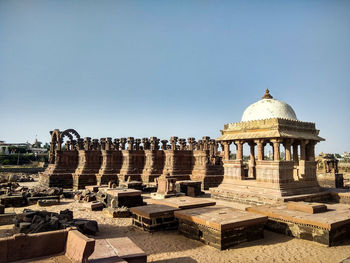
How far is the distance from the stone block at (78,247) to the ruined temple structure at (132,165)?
650 inches

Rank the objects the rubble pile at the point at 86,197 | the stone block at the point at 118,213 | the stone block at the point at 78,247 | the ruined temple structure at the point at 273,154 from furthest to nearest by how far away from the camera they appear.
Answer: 1. the rubble pile at the point at 86,197
2. the ruined temple structure at the point at 273,154
3. the stone block at the point at 118,213
4. the stone block at the point at 78,247

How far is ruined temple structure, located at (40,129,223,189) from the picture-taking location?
2083 centimetres

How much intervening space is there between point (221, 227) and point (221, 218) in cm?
62

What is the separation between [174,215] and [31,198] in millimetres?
9234

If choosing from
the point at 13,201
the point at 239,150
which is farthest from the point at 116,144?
the point at 239,150

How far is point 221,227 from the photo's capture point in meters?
5.91

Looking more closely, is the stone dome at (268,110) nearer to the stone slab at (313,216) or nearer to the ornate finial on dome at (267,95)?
the ornate finial on dome at (267,95)

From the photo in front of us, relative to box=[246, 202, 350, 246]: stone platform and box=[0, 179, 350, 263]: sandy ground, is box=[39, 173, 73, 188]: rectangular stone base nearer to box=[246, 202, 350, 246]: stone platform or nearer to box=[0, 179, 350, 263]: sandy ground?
box=[0, 179, 350, 263]: sandy ground

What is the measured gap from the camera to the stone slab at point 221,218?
20.0 feet

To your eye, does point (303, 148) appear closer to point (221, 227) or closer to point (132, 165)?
point (221, 227)

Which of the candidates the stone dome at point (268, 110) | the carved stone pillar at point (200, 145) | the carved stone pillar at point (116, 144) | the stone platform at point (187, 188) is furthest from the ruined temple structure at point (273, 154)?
the carved stone pillar at point (116, 144)

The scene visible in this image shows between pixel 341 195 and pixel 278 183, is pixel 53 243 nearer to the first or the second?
pixel 278 183

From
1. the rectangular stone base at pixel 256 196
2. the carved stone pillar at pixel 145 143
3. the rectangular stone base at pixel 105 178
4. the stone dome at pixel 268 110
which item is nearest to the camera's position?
the rectangular stone base at pixel 256 196

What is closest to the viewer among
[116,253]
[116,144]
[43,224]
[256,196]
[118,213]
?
[116,253]
